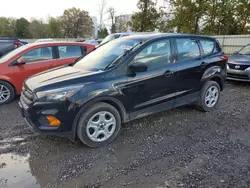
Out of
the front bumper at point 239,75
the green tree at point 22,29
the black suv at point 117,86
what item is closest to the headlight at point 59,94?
the black suv at point 117,86

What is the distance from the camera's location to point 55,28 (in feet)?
152

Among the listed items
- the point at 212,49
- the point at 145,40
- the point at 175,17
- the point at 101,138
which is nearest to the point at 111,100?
the point at 101,138

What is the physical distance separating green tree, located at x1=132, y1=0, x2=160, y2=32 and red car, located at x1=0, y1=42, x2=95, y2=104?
2238cm

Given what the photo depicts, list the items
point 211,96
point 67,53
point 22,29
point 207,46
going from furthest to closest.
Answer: point 22,29
point 67,53
point 211,96
point 207,46

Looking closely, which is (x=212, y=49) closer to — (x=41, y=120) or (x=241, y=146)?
(x=241, y=146)

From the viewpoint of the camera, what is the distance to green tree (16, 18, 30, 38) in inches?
1786

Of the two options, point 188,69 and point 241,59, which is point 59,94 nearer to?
point 188,69

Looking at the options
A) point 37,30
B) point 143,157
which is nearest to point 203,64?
point 143,157

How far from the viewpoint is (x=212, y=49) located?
16.5 feet

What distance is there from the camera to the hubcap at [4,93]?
5.63 metres

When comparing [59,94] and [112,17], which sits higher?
[112,17]

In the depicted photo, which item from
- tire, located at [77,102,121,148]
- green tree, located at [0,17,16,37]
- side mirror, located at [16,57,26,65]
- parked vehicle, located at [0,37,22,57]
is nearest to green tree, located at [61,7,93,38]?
green tree, located at [0,17,16,37]

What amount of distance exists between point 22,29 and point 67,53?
45.0 meters

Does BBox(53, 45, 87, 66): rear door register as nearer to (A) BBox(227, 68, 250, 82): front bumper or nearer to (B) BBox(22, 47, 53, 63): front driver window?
(B) BBox(22, 47, 53, 63): front driver window
